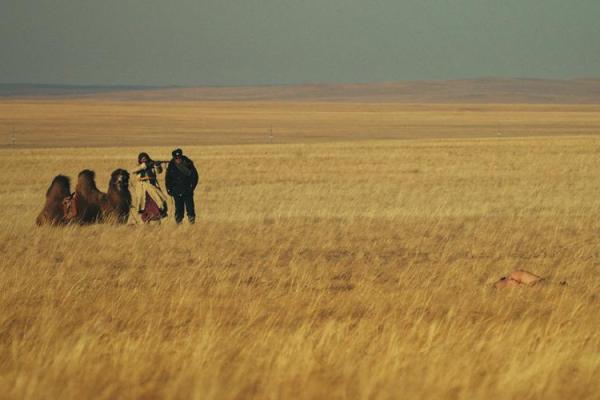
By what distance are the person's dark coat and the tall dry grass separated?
2.16 feet

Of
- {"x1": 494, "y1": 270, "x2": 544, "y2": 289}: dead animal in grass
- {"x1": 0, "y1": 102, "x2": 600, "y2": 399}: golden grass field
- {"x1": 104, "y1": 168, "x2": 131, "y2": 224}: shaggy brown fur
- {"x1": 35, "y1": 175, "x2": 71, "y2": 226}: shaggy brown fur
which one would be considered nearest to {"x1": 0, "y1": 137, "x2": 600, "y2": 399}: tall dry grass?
{"x1": 0, "y1": 102, "x2": 600, "y2": 399}: golden grass field

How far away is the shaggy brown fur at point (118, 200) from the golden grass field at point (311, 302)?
48 centimetres

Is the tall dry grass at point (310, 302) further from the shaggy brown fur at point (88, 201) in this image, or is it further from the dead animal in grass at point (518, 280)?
the shaggy brown fur at point (88, 201)

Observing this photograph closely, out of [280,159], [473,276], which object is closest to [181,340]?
[473,276]

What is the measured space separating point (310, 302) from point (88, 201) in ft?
25.7

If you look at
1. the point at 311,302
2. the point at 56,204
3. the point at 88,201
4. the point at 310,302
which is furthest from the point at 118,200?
the point at 311,302

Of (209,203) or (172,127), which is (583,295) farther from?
(172,127)

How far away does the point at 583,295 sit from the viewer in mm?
9352

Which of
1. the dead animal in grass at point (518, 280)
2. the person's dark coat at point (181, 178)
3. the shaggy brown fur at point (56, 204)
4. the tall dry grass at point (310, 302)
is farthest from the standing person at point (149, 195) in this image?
the dead animal in grass at point (518, 280)

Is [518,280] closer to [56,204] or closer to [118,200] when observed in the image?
[118,200]

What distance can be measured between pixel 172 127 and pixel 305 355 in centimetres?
8271

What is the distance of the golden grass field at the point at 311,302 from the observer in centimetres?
576

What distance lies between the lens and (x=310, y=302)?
886 cm

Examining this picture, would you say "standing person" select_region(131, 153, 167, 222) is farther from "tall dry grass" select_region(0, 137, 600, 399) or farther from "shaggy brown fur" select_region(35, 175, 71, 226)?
"shaggy brown fur" select_region(35, 175, 71, 226)
